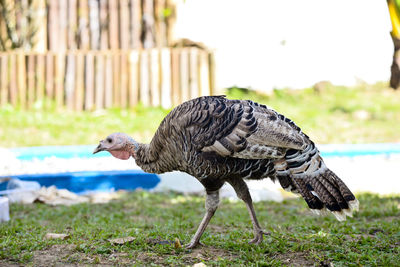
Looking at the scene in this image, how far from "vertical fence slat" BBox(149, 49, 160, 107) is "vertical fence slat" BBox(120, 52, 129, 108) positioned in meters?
0.61

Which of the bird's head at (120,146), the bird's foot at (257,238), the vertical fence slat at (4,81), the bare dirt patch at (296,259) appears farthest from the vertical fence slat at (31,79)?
the bare dirt patch at (296,259)

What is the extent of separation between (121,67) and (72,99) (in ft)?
4.58

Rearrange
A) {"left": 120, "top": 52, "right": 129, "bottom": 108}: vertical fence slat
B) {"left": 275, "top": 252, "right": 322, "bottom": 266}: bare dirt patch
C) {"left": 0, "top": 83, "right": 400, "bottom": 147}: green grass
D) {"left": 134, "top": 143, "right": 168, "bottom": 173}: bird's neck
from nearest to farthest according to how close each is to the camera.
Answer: {"left": 275, "top": 252, "right": 322, "bottom": 266}: bare dirt patch
{"left": 134, "top": 143, "right": 168, "bottom": 173}: bird's neck
{"left": 0, "top": 83, "right": 400, "bottom": 147}: green grass
{"left": 120, "top": 52, "right": 129, "bottom": 108}: vertical fence slat

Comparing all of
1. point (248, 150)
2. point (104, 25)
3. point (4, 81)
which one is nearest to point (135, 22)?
point (104, 25)

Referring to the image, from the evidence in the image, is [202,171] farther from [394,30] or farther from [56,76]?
[56,76]

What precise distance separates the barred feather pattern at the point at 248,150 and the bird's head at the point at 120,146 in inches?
18.8

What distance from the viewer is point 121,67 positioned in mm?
12992

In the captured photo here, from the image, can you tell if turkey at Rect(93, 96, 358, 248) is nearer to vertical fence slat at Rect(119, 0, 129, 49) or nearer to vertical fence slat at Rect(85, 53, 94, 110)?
vertical fence slat at Rect(85, 53, 94, 110)

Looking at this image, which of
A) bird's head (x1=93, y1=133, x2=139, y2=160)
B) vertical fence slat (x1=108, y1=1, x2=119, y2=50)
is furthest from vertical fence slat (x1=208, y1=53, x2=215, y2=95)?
bird's head (x1=93, y1=133, x2=139, y2=160)

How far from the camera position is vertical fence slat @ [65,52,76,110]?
13.0 metres

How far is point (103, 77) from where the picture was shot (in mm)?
12969

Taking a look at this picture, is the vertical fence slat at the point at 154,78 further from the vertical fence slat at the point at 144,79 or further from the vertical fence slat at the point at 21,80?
the vertical fence slat at the point at 21,80

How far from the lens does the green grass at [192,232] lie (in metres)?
4.10

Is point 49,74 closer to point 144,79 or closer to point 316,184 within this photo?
point 144,79
